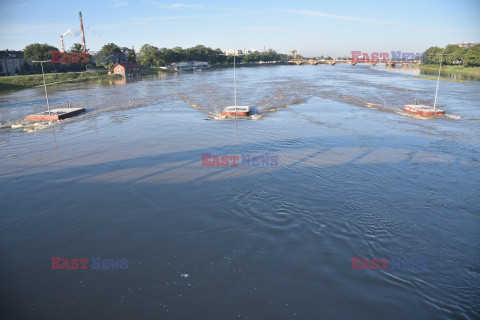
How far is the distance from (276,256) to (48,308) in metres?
5.82

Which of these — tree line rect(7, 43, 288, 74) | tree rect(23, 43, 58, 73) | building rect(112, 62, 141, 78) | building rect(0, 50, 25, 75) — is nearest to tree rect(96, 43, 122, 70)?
tree line rect(7, 43, 288, 74)

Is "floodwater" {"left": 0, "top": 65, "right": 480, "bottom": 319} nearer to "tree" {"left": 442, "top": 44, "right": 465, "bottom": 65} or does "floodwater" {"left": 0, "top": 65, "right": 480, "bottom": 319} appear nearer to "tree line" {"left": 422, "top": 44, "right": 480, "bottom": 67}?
"tree line" {"left": 422, "top": 44, "right": 480, "bottom": 67}

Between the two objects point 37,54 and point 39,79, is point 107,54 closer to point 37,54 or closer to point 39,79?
point 37,54

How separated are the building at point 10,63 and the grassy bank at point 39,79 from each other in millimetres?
13929

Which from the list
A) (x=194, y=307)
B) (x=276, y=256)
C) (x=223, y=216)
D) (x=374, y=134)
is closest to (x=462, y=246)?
(x=276, y=256)

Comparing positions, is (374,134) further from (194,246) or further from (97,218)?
(97,218)

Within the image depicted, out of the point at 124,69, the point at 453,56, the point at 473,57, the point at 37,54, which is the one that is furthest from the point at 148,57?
the point at 453,56

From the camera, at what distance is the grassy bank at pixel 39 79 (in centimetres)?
5723

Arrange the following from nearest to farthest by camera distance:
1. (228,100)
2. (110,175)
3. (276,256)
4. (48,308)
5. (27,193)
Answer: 1. (48,308)
2. (276,256)
3. (27,193)
4. (110,175)
5. (228,100)

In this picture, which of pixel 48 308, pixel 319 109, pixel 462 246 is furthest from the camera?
pixel 319 109

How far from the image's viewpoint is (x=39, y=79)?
63.8 meters

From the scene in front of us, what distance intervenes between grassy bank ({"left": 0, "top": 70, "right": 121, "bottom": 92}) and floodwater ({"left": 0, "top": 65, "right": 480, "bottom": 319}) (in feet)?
162

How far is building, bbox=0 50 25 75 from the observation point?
74000mm

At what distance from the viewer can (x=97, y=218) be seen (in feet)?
33.1
